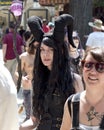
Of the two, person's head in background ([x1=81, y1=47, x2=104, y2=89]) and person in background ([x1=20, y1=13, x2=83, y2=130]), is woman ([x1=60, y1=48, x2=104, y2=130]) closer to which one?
person's head in background ([x1=81, y1=47, x2=104, y2=89])

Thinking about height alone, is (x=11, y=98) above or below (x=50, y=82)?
above

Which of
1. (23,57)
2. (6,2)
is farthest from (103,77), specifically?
(6,2)

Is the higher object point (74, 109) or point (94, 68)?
point (94, 68)

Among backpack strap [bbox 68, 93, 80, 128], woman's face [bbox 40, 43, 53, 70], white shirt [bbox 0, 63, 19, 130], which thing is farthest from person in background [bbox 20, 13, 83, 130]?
white shirt [bbox 0, 63, 19, 130]

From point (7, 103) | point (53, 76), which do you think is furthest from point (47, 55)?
point (7, 103)

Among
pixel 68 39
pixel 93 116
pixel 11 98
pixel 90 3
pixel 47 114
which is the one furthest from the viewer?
pixel 90 3

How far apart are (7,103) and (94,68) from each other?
631mm

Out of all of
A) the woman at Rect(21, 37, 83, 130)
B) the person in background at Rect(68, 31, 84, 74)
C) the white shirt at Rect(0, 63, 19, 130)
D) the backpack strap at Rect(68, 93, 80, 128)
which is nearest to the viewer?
the white shirt at Rect(0, 63, 19, 130)

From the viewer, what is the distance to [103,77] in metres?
2.53

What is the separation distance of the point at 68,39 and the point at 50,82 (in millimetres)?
555

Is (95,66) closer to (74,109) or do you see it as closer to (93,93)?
(93,93)

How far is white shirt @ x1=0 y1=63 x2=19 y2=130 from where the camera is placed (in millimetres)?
2047

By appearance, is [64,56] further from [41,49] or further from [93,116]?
[93,116]

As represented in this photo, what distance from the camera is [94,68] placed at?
2.51m
